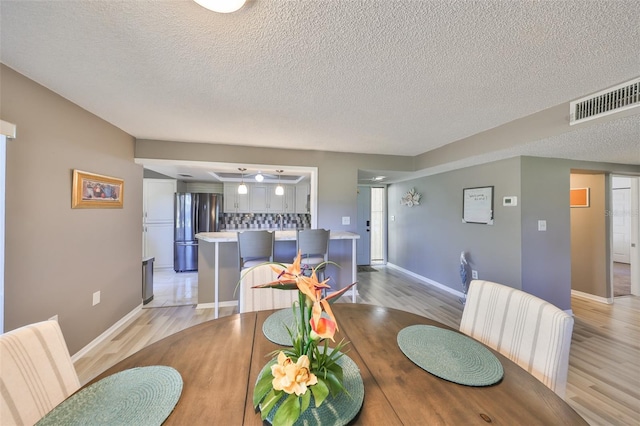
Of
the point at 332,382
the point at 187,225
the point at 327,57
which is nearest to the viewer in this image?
the point at 332,382

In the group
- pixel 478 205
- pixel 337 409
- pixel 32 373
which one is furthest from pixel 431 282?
pixel 32 373

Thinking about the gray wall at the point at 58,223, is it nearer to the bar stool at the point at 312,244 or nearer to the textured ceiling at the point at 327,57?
the textured ceiling at the point at 327,57

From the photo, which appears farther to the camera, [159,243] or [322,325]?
[159,243]

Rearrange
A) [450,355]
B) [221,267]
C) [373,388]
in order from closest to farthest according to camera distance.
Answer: [373,388] → [450,355] → [221,267]

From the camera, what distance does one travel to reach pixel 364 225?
19.3ft

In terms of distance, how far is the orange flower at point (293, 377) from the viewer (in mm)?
603

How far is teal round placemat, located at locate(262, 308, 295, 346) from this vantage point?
112 cm

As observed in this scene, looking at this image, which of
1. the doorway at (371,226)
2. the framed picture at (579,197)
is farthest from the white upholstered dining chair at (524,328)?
the doorway at (371,226)

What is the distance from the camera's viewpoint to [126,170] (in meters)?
2.92

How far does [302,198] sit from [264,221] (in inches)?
42.8

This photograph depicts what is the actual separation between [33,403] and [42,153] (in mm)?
1910

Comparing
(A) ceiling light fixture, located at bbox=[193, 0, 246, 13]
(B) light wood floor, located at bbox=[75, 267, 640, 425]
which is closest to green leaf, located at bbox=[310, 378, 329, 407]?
(A) ceiling light fixture, located at bbox=[193, 0, 246, 13]

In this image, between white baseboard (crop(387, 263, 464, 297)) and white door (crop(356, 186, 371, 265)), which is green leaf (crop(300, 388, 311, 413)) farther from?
white door (crop(356, 186, 371, 265))

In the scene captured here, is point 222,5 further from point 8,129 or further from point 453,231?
point 453,231
